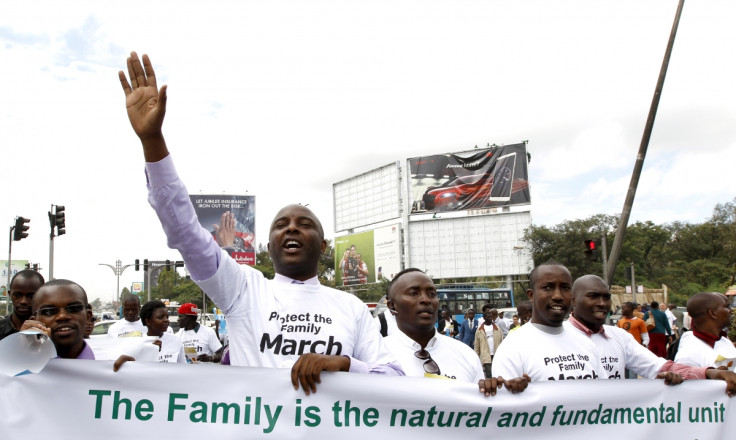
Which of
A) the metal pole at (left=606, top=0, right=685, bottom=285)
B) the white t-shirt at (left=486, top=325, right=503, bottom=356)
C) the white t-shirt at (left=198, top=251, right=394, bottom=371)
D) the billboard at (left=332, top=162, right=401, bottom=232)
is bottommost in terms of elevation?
the white t-shirt at (left=486, top=325, right=503, bottom=356)

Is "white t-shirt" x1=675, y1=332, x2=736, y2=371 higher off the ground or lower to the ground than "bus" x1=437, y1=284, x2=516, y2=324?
higher

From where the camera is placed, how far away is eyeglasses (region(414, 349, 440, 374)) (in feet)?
10.8

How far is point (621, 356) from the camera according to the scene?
12.2 ft

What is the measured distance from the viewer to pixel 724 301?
4.49m

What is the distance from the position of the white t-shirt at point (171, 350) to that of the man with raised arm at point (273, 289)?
390 cm

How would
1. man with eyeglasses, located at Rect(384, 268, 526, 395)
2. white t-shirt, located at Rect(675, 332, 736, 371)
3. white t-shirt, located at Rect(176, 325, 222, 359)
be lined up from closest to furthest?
man with eyeglasses, located at Rect(384, 268, 526, 395)
white t-shirt, located at Rect(675, 332, 736, 371)
white t-shirt, located at Rect(176, 325, 222, 359)

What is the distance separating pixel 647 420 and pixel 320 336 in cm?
176

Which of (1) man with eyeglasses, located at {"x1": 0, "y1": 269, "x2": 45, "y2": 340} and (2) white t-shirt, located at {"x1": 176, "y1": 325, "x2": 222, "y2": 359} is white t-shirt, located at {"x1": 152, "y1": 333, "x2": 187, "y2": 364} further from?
(1) man with eyeglasses, located at {"x1": 0, "y1": 269, "x2": 45, "y2": 340}

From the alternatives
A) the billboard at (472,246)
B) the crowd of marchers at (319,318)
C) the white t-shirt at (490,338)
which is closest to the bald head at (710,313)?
the crowd of marchers at (319,318)

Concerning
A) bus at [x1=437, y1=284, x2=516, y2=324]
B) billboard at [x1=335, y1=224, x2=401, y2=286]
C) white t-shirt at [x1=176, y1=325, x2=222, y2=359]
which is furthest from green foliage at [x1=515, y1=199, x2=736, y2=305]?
white t-shirt at [x1=176, y1=325, x2=222, y2=359]

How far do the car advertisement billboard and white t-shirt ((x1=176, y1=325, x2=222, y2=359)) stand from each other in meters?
37.4

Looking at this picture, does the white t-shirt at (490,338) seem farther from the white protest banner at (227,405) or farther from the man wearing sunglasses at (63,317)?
the man wearing sunglasses at (63,317)

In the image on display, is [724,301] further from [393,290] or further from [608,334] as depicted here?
[393,290]

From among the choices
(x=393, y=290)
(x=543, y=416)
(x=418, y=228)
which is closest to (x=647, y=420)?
(x=543, y=416)
